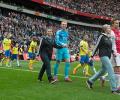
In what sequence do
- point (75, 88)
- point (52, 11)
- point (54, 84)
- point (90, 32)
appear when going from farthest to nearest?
point (90, 32), point (52, 11), point (54, 84), point (75, 88)

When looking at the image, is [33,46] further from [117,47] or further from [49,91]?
[49,91]

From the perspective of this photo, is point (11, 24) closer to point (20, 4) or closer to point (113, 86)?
point (20, 4)

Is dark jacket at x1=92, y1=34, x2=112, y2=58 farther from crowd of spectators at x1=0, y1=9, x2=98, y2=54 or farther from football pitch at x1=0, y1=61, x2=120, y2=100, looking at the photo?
crowd of spectators at x1=0, y1=9, x2=98, y2=54

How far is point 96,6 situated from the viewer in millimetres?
76812

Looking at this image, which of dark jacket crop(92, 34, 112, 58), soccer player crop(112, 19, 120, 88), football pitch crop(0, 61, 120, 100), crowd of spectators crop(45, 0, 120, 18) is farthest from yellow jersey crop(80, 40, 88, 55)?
crowd of spectators crop(45, 0, 120, 18)

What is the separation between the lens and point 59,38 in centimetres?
1642

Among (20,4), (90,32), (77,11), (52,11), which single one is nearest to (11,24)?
(20,4)

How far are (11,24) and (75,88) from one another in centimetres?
3287

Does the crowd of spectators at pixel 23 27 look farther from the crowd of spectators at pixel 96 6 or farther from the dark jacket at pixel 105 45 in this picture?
the dark jacket at pixel 105 45

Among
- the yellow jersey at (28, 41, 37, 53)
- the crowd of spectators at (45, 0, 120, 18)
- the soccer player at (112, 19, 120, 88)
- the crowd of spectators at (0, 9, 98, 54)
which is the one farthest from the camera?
the crowd of spectators at (45, 0, 120, 18)

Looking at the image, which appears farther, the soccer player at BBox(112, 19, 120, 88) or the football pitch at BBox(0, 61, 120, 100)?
the soccer player at BBox(112, 19, 120, 88)

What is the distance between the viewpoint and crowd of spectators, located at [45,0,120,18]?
2670 inches

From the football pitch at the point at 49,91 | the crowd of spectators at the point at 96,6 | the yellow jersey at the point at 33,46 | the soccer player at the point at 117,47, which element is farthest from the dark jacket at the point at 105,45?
the crowd of spectators at the point at 96,6

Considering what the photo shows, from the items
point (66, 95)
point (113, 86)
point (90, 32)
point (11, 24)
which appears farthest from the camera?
point (90, 32)
